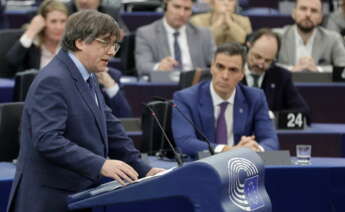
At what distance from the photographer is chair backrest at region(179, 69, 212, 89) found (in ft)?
22.7

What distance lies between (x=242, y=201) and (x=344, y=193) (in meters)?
1.66

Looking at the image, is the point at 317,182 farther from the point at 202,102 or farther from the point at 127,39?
the point at 127,39

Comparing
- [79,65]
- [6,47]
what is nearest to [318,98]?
[6,47]

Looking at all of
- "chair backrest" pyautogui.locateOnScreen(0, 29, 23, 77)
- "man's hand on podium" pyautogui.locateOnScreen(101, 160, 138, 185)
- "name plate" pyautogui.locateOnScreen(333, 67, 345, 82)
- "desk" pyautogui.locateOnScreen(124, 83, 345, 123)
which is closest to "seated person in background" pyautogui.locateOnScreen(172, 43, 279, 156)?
"desk" pyautogui.locateOnScreen(124, 83, 345, 123)

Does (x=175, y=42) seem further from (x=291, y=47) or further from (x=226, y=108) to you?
(x=226, y=108)

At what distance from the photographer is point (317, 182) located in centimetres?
497

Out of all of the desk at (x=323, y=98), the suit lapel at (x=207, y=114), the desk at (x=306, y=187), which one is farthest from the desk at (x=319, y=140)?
the desk at (x=306, y=187)

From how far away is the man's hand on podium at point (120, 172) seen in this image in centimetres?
344

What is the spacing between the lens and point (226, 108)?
5754mm

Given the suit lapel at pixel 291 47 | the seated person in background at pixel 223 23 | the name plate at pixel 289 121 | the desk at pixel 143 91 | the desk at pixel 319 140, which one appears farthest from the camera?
the seated person in background at pixel 223 23

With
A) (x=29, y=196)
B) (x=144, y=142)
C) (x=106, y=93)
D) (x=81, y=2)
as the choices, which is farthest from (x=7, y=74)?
(x=29, y=196)

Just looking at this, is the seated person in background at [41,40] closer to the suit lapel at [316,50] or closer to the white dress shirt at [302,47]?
the white dress shirt at [302,47]

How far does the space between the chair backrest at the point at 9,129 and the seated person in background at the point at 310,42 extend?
392cm

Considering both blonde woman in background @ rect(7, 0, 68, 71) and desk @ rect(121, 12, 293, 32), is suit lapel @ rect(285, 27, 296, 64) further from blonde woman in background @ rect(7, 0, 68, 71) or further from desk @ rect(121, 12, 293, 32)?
blonde woman in background @ rect(7, 0, 68, 71)
